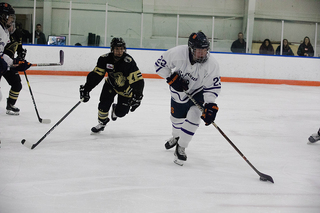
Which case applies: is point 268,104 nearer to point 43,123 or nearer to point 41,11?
point 43,123

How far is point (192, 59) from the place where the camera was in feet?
8.02

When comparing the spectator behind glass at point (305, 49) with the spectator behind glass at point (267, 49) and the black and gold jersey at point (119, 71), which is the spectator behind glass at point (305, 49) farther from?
the black and gold jersey at point (119, 71)

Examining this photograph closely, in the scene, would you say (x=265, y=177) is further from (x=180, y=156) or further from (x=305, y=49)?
(x=305, y=49)

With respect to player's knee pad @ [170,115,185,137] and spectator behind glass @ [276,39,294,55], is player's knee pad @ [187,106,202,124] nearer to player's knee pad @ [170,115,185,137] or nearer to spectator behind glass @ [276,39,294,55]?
player's knee pad @ [170,115,185,137]

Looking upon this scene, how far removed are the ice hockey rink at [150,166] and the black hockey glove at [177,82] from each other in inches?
22.3

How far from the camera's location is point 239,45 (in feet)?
28.1

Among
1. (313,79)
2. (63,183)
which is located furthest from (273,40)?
(63,183)

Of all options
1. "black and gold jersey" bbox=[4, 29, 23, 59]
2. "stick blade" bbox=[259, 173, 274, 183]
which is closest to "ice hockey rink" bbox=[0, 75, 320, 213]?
"stick blade" bbox=[259, 173, 274, 183]

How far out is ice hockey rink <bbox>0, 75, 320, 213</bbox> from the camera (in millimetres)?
1814

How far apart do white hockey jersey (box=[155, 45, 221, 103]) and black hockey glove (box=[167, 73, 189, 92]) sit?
0.07 m

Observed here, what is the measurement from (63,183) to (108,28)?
7.00 metres

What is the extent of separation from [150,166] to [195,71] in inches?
29.9

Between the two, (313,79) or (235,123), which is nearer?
(235,123)

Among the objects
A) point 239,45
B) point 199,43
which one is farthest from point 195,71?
point 239,45
